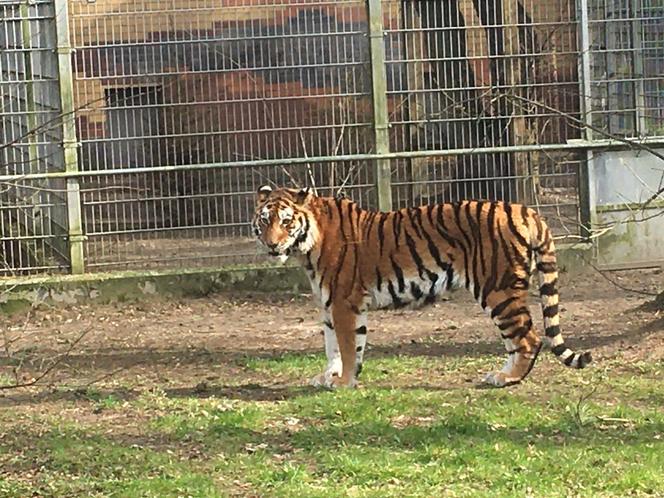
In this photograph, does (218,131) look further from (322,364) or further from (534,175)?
(322,364)

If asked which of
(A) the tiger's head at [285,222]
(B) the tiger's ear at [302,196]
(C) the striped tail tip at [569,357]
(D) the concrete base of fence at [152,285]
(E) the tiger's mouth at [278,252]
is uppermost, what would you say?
(B) the tiger's ear at [302,196]

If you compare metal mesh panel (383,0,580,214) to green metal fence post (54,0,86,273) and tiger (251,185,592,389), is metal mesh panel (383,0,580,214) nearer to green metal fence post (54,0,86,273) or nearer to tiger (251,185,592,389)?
green metal fence post (54,0,86,273)

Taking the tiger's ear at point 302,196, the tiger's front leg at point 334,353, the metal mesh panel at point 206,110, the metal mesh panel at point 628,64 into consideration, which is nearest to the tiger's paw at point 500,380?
the tiger's front leg at point 334,353

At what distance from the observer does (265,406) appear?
747cm

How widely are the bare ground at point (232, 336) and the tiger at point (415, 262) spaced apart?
69cm

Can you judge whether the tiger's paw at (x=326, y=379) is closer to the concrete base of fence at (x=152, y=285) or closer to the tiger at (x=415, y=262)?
the tiger at (x=415, y=262)

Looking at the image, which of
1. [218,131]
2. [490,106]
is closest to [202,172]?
[218,131]

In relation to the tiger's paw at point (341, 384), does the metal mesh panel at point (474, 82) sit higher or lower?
higher

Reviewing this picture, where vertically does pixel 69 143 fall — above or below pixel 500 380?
above

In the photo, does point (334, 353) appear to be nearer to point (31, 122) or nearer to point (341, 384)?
point (341, 384)

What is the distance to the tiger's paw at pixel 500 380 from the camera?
7828mm

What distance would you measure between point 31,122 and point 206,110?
1.66 m

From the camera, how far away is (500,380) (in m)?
7.84

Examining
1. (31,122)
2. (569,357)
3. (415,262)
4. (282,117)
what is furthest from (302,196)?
(31,122)
